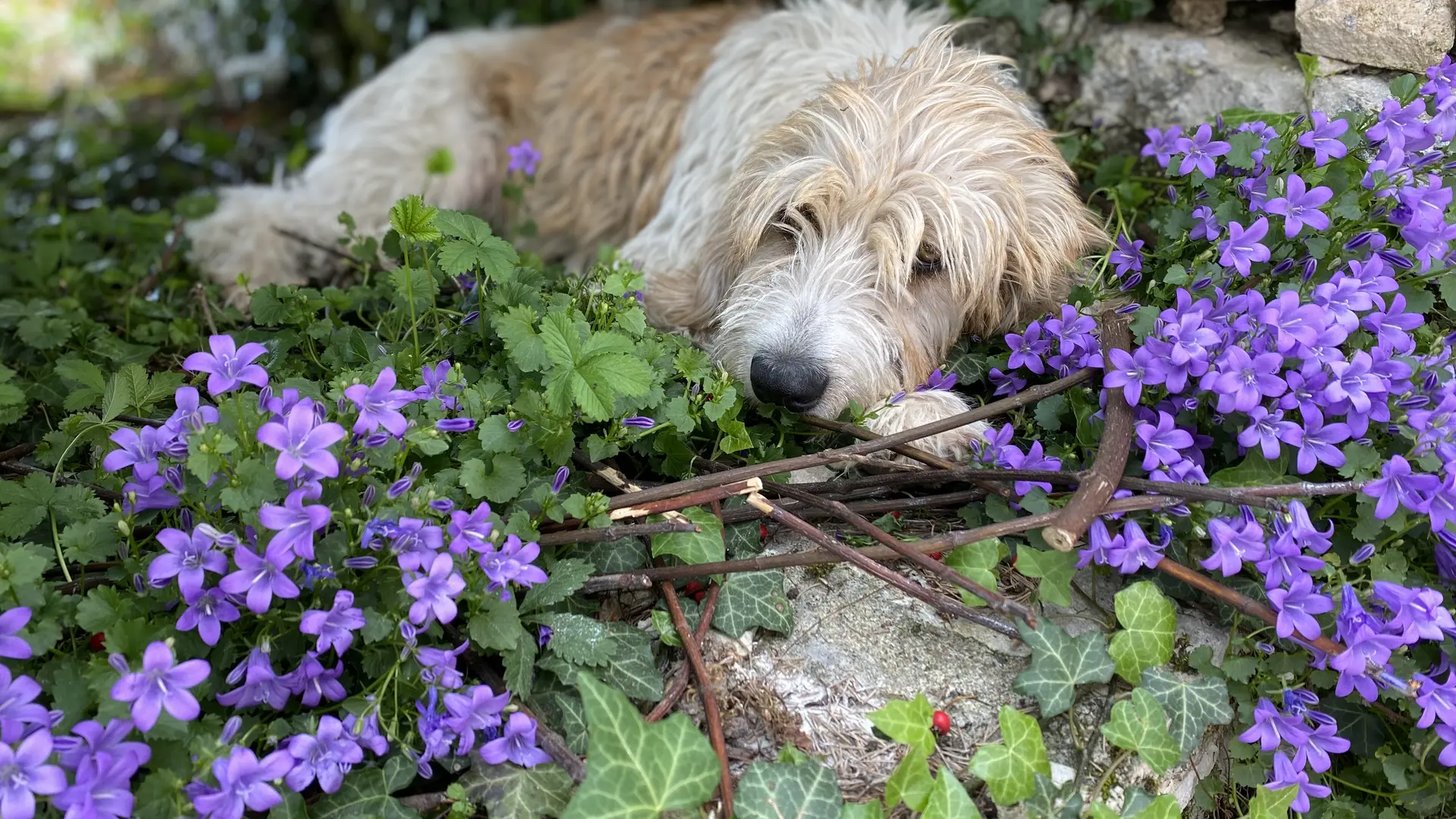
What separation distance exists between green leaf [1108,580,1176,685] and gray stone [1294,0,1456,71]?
6.11 ft

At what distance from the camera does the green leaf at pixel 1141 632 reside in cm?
229

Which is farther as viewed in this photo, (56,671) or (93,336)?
(93,336)

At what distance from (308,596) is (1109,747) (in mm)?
1695

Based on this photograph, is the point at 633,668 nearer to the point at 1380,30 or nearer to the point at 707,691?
the point at 707,691

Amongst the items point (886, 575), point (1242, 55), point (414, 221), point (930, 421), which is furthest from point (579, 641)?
point (1242, 55)

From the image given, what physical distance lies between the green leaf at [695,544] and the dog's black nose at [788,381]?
1.62ft

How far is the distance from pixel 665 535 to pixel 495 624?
0.44m

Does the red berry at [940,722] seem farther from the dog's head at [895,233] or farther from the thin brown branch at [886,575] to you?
the dog's head at [895,233]

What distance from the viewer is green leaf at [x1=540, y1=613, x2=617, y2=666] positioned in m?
2.20

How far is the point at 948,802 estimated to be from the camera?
2.03m

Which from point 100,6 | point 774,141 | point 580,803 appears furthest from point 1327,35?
point 100,6

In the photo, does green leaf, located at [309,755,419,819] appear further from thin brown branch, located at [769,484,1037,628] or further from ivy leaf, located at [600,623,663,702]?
thin brown branch, located at [769,484,1037,628]

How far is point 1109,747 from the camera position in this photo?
90.6 inches

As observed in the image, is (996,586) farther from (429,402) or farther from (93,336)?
(93,336)
